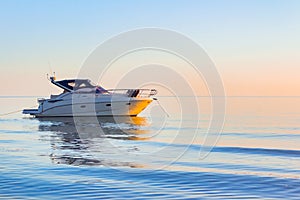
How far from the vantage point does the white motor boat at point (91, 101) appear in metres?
44.7

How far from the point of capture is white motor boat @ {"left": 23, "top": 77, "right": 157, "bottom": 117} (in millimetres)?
44656

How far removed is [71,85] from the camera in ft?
150

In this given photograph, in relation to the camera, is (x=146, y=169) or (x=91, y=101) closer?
(x=146, y=169)

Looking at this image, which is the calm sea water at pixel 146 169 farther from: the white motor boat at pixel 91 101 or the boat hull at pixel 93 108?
the boat hull at pixel 93 108

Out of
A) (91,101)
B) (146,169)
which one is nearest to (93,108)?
(91,101)

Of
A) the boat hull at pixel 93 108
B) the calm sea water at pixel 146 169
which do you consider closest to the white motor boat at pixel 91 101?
the boat hull at pixel 93 108

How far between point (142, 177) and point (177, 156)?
212 inches

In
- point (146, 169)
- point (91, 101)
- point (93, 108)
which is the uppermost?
point (91, 101)

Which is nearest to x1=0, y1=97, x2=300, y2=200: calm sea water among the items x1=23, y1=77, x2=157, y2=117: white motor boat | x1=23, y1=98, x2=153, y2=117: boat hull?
x1=23, y1=77, x2=157, y2=117: white motor boat

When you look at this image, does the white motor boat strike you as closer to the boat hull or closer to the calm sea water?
the boat hull

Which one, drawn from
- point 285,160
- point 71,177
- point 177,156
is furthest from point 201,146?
point 71,177

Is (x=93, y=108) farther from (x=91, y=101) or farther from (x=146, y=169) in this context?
(x=146, y=169)

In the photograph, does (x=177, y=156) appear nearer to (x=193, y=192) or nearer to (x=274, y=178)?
(x=274, y=178)

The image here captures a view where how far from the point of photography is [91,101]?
1754 inches
